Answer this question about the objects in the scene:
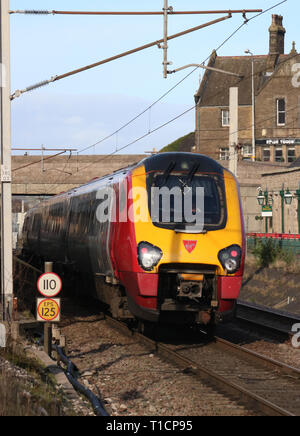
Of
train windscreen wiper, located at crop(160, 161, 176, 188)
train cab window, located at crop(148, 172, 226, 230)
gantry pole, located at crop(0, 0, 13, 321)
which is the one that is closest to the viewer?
train cab window, located at crop(148, 172, 226, 230)

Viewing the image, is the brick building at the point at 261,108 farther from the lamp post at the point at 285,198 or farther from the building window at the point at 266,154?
the lamp post at the point at 285,198

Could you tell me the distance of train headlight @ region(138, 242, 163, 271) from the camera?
12.4 m

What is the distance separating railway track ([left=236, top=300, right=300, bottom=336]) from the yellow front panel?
2754 mm

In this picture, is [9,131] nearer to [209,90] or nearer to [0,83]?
[0,83]

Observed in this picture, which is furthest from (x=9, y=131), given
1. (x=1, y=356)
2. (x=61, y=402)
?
(x=61, y=402)

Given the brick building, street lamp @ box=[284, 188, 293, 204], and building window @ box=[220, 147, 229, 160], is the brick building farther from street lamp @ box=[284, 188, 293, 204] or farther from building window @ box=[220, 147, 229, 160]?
street lamp @ box=[284, 188, 293, 204]

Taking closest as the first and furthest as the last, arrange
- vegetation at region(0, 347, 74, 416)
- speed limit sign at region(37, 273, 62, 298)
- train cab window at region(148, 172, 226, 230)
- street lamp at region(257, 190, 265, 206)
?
vegetation at region(0, 347, 74, 416) → speed limit sign at region(37, 273, 62, 298) → train cab window at region(148, 172, 226, 230) → street lamp at region(257, 190, 265, 206)

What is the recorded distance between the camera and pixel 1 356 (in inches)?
441

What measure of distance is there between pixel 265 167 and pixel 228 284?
37517 mm

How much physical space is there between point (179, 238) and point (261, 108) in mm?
52263

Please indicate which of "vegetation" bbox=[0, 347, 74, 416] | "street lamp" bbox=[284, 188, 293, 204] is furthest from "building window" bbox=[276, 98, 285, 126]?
"vegetation" bbox=[0, 347, 74, 416]

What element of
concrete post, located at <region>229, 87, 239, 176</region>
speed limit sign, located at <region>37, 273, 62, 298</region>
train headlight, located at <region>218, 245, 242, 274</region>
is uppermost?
concrete post, located at <region>229, 87, 239, 176</region>

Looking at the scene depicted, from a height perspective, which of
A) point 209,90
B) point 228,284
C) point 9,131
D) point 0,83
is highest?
point 209,90

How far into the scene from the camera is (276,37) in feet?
217
